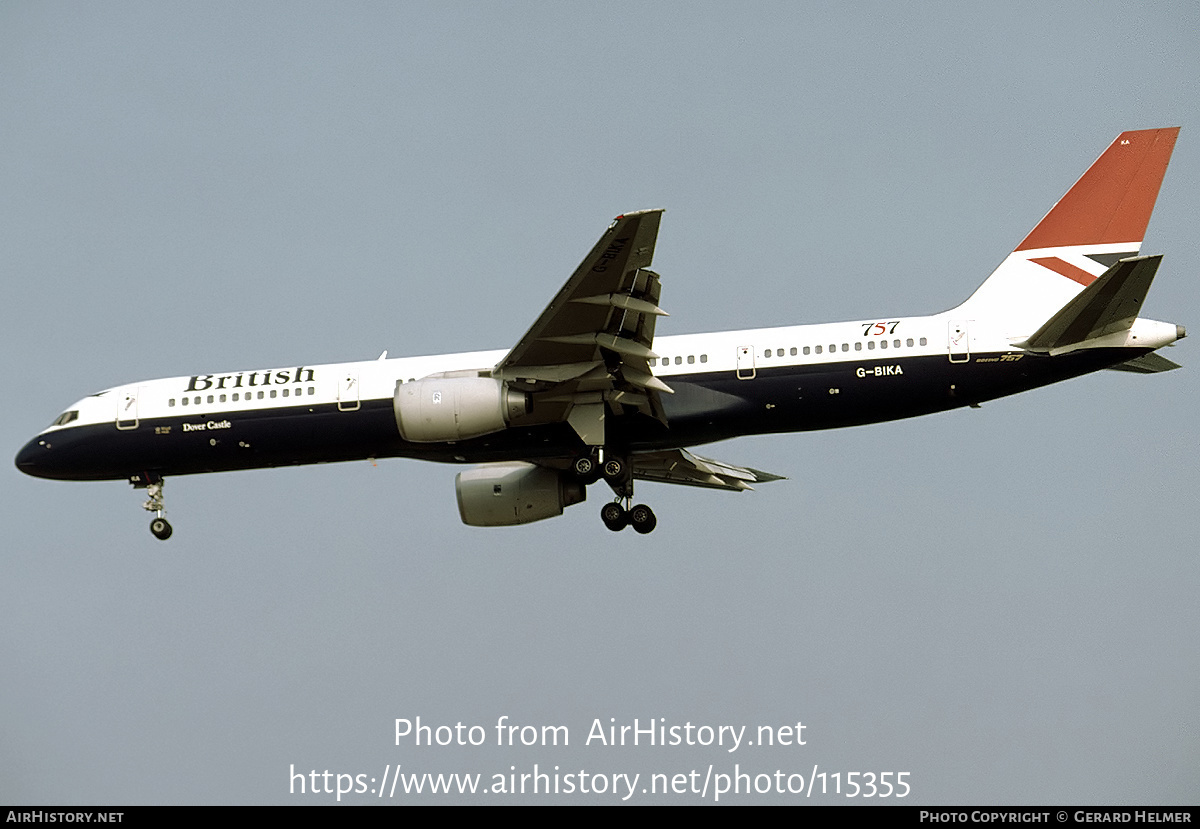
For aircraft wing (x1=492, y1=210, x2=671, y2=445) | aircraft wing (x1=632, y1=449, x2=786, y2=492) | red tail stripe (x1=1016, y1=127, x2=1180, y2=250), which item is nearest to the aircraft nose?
aircraft wing (x1=492, y1=210, x2=671, y2=445)

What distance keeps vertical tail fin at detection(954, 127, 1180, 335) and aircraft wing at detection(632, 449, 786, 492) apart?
796cm

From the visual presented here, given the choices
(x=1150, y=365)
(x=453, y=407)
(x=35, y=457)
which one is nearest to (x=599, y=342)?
(x=453, y=407)

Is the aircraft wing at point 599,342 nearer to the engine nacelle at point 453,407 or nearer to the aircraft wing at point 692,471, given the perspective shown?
the engine nacelle at point 453,407

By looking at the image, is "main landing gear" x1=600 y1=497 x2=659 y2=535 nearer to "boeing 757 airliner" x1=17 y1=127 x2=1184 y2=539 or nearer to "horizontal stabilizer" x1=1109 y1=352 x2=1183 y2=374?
"boeing 757 airliner" x1=17 y1=127 x2=1184 y2=539

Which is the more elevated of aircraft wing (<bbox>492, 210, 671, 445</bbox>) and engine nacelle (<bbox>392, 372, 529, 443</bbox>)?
aircraft wing (<bbox>492, 210, 671, 445</bbox>)

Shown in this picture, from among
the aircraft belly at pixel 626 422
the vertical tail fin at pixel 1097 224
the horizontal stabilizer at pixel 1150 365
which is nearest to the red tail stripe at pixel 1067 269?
the vertical tail fin at pixel 1097 224

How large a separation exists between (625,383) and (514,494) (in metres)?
5.06

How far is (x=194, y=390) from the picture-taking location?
1339 inches

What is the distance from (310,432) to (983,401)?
1337 centimetres

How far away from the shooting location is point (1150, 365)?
101 feet

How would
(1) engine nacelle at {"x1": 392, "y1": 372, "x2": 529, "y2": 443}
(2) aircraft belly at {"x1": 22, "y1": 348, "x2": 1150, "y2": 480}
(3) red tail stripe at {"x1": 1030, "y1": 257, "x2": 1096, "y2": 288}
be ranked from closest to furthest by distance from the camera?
(1) engine nacelle at {"x1": 392, "y1": 372, "x2": 529, "y2": 443}, (2) aircraft belly at {"x1": 22, "y1": 348, "x2": 1150, "y2": 480}, (3) red tail stripe at {"x1": 1030, "y1": 257, "x2": 1096, "y2": 288}

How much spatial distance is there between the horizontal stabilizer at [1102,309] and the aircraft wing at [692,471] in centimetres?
884

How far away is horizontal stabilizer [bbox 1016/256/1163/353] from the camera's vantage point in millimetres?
28109
